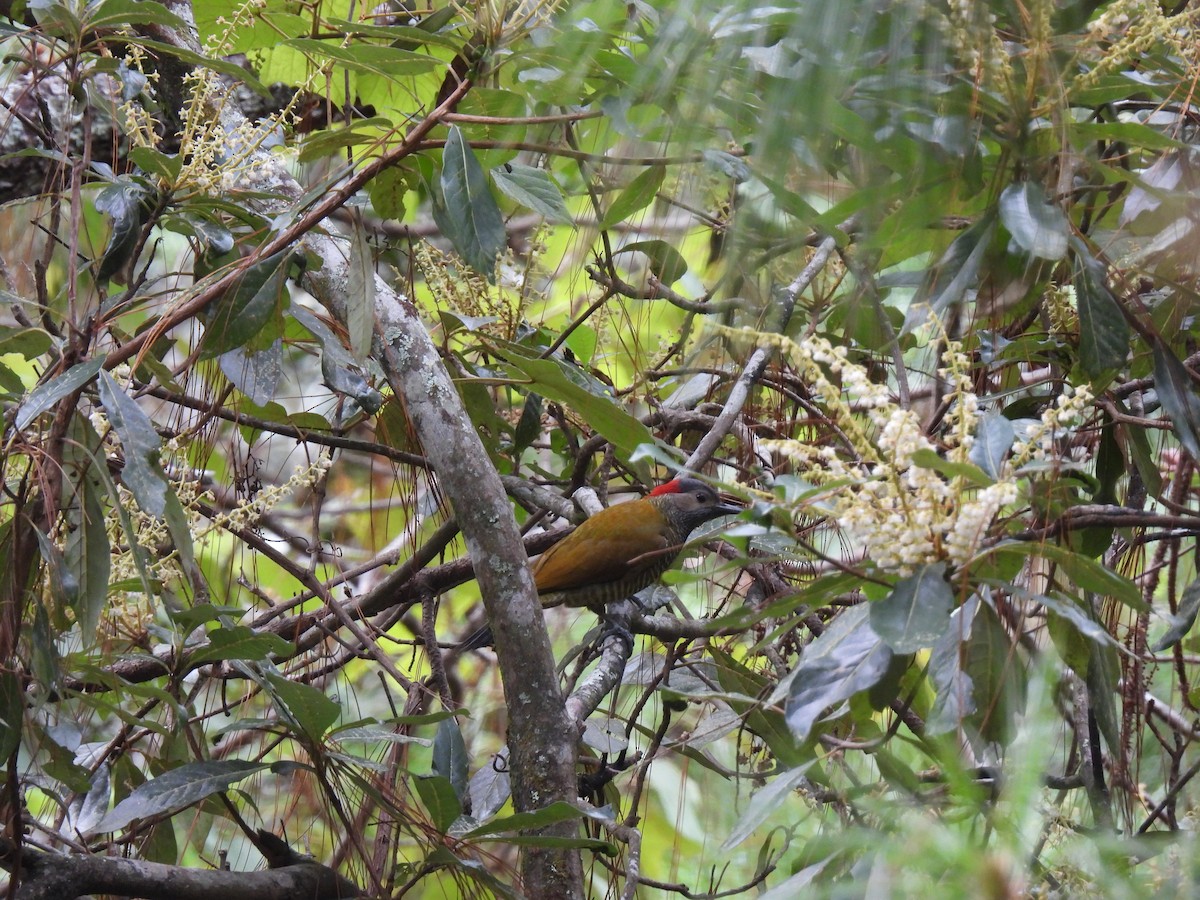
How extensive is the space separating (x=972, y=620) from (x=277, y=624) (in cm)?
180

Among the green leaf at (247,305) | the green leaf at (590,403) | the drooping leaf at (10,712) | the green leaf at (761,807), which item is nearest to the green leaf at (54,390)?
the green leaf at (247,305)

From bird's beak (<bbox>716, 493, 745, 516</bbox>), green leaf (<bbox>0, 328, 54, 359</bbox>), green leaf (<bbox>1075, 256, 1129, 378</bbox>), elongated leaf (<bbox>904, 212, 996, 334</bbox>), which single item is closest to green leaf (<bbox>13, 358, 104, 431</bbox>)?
green leaf (<bbox>0, 328, 54, 359</bbox>)

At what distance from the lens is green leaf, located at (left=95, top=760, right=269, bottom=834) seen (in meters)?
1.82

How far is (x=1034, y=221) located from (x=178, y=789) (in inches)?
64.4

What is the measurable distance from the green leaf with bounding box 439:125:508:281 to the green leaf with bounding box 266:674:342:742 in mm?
769

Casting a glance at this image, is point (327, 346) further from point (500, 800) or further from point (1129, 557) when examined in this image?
point (1129, 557)

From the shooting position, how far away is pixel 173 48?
78.7 inches

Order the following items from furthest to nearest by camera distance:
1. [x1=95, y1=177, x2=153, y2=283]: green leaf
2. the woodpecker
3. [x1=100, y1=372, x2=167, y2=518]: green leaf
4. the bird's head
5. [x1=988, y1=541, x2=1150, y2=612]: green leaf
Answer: the bird's head
the woodpecker
[x1=95, y1=177, x2=153, y2=283]: green leaf
[x1=100, y1=372, x2=167, y2=518]: green leaf
[x1=988, y1=541, x2=1150, y2=612]: green leaf

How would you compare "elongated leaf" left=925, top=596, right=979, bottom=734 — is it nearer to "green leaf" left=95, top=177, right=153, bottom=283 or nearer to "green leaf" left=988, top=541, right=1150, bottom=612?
"green leaf" left=988, top=541, right=1150, bottom=612

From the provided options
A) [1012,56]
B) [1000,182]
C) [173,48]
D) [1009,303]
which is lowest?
[1009,303]

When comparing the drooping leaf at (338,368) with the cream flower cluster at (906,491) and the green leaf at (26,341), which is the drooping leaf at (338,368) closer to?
the green leaf at (26,341)

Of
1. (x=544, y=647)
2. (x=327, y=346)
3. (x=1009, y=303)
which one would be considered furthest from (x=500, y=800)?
(x=1009, y=303)

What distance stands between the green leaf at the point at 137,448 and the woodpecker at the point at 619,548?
1.48 m

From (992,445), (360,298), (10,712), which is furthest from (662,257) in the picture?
(10,712)
